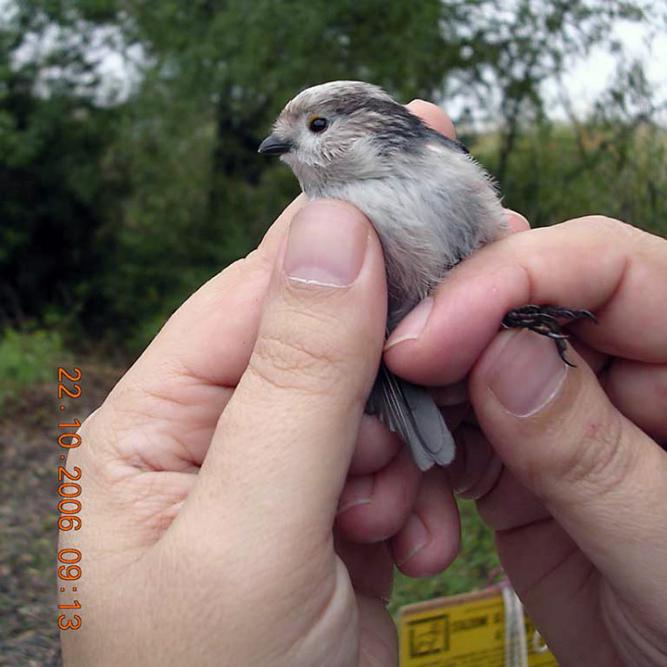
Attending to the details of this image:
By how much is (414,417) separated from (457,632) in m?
1.03

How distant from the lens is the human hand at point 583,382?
1653 millimetres

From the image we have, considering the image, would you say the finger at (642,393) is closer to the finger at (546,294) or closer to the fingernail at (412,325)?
the finger at (546,294)

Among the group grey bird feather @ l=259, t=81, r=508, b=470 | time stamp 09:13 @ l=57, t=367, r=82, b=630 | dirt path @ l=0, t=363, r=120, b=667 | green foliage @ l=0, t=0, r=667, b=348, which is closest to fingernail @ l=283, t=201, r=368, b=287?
grey bird feather @ l=259, t=81, r=508, b=470

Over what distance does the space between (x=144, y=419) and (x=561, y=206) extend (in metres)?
5.44

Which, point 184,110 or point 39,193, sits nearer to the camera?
point 184,110

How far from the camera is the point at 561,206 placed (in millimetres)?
6520

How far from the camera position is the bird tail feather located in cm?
174

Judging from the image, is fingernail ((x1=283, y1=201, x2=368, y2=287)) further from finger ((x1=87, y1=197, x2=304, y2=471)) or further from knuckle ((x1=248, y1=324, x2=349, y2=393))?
finger ((x1=87, y1=197, x2=304, y2=471))

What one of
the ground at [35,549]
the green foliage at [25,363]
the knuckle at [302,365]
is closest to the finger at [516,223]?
the knuckle at [302,365]

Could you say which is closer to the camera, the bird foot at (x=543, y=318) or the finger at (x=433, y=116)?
the bird foot at (x=543, y=318)

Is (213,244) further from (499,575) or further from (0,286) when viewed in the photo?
(499,575)

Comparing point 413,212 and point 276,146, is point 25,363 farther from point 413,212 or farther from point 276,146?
point 413,212

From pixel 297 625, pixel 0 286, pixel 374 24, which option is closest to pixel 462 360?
pixel 297 625

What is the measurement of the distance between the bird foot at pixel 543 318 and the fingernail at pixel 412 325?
0.19m
